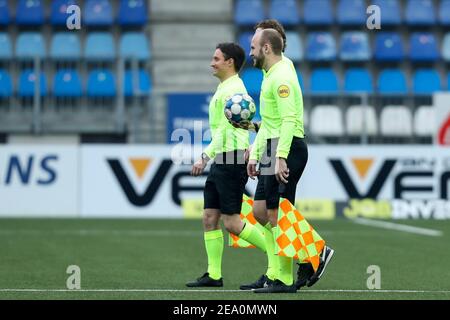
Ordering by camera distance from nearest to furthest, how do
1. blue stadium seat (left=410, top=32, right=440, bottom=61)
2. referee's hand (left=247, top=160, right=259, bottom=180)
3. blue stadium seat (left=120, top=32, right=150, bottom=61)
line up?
referee's hand (left=247, top=160, right=259, bottom=180) < blue stadium seat (left=120, top=32, right=150, bottom=61) < blue stadium seat (left=410, top=32, right=440, bottom=61)

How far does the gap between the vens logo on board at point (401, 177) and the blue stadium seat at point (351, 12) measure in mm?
5858

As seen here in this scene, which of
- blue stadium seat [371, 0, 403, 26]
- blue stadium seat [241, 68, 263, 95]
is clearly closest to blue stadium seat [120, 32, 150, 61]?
blue stadium seat [241, 68, 263, 95]

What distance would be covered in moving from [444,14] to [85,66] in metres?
8.29

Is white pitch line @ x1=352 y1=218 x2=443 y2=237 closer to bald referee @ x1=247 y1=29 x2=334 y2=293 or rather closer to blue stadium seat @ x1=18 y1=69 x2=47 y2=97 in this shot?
blue stadium seat @ x1=18 y1=69 x2=47 y2=97

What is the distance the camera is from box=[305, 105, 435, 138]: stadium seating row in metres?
23.8

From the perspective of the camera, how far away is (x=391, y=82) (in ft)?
84.9

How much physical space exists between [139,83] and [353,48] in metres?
4.84

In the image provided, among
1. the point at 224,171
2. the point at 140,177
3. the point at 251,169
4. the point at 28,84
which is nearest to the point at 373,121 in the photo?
the point at 140,177

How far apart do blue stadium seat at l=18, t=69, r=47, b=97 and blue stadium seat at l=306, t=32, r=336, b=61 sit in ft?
19.2

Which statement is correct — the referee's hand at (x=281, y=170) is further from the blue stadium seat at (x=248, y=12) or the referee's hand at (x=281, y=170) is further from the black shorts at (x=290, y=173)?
the blue stadium seat at (x=248, y=12)

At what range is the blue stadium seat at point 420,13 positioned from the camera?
87.8 feet

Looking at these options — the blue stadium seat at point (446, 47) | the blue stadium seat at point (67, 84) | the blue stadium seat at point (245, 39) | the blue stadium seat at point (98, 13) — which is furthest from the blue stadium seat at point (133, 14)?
the blue stadium seat at point (446, 47)

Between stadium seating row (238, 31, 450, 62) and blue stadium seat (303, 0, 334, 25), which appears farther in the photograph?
Answer: blue stadium seat (303, 0, 334, 25)

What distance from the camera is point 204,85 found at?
983 inches
